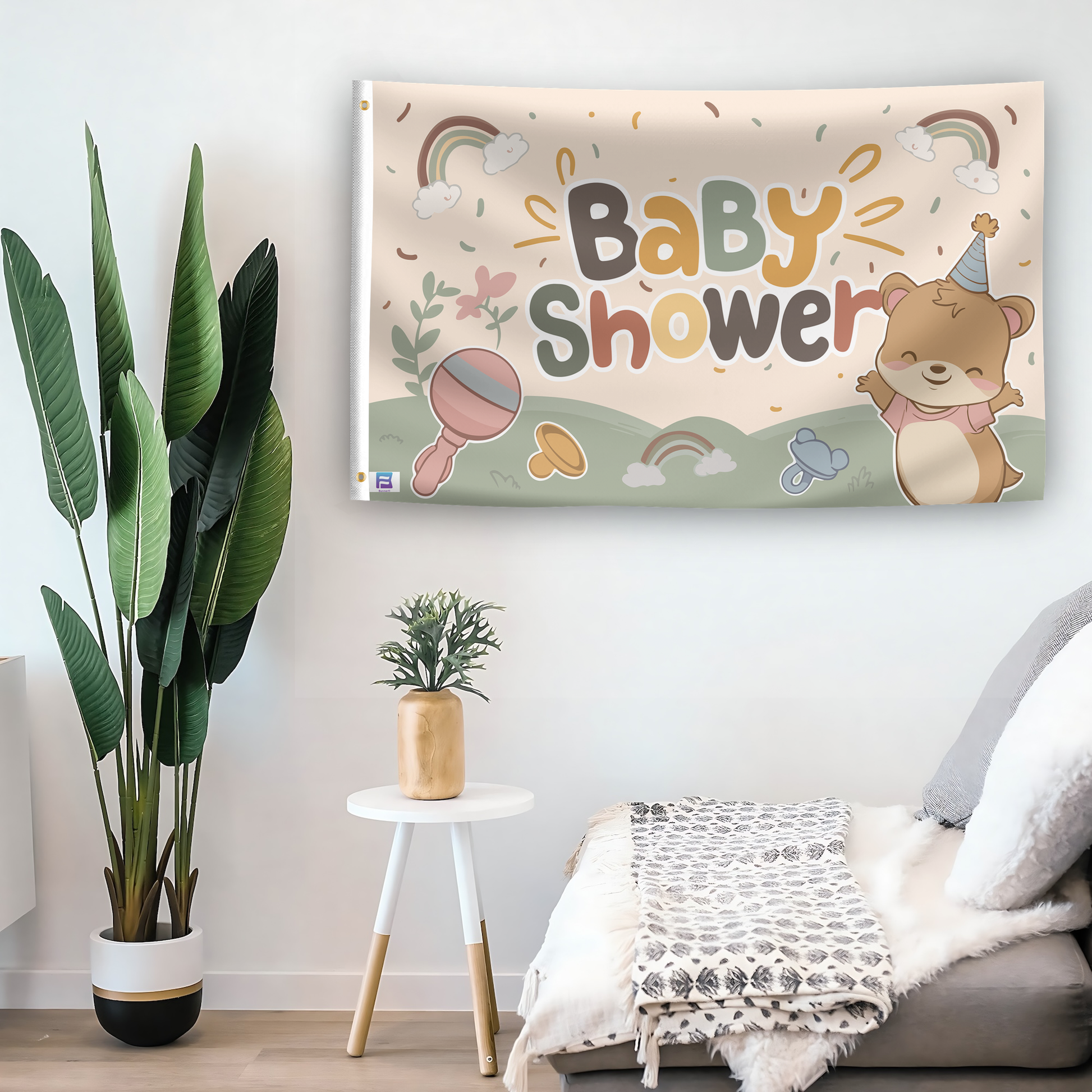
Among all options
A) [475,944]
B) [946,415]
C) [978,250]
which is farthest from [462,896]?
[978,250]

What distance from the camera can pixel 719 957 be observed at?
1219 mm

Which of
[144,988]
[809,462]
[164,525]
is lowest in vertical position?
[144,988]

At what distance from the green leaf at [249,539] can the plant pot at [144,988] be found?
2.01 feet

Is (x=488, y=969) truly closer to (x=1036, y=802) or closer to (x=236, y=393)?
(x=1036, y=802)

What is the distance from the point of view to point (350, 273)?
2.19 meters

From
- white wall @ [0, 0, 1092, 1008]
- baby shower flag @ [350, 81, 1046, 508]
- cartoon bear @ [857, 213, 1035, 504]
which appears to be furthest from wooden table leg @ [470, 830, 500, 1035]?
cartoon bear @ [857, 213, 1035, 504]

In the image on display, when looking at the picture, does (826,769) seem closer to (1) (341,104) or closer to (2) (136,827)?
(2) (136,827)

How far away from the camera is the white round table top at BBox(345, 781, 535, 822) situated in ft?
5.65

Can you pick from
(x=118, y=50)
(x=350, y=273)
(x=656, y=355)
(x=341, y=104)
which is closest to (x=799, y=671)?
(x=656, y=355)

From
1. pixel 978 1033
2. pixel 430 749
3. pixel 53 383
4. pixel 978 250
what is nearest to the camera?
pixel 978 1033

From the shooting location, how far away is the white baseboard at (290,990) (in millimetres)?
2143

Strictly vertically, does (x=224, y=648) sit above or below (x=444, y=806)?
above

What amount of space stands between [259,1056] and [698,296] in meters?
1.74

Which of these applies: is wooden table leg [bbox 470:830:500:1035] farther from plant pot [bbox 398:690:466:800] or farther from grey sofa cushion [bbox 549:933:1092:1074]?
grey sofa cushion [bbox 549:933:1092:1074]
